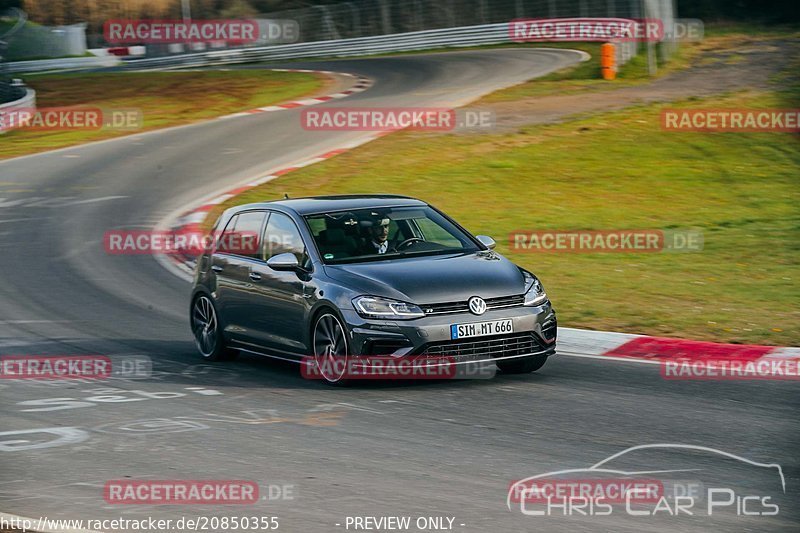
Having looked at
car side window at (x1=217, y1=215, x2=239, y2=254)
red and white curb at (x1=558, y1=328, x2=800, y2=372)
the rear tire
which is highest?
car side window at (x1=217, y1=215, x2=239, y2=254)

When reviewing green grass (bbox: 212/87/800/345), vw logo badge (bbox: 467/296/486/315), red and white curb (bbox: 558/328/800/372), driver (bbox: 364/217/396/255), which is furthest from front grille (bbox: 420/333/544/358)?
green grass (bbox: 212/87/800/345)

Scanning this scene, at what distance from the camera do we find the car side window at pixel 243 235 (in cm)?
1138

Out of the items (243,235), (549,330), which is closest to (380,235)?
(243,235)

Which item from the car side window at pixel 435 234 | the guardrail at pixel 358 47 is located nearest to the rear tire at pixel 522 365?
the car side window at pixel 435 234

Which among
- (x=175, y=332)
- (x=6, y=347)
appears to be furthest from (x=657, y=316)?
(x=6, y=347)

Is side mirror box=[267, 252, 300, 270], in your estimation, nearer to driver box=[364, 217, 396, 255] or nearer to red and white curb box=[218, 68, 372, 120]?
driver box=[364, 217, 396, 255]

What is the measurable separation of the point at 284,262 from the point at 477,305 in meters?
1.72

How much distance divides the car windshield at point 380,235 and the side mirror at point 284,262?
241 mm

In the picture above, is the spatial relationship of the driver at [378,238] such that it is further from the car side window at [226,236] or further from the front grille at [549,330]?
the car side window at [226,236]

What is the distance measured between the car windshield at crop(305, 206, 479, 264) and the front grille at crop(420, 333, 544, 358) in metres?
1.15

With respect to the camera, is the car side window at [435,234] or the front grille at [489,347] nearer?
the front grille at [489,347]

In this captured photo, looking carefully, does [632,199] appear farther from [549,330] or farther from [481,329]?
[481,329]

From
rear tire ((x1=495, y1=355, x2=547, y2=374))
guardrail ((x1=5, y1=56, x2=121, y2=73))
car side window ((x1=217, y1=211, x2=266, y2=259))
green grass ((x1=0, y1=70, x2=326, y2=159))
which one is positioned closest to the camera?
rear tire ((x1=495, y1=355, x2=547, y2=374))

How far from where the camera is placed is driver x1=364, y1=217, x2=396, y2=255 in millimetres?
10586
